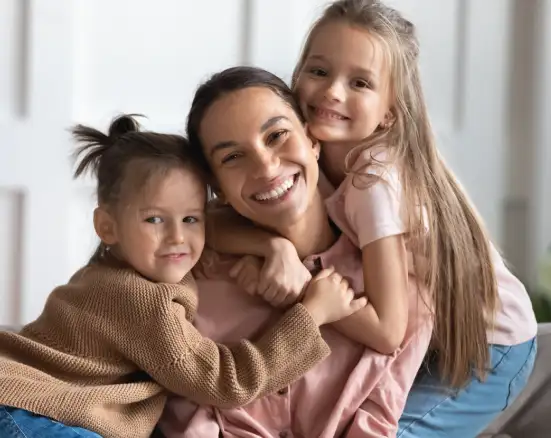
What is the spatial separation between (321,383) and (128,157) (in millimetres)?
426

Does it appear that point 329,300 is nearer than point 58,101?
Yes

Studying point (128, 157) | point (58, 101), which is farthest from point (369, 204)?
point (58, 101)

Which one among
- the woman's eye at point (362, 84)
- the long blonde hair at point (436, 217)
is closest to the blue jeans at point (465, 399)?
the long blonde hair at point (436, 217)

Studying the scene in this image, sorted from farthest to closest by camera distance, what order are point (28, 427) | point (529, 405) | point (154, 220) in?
point (529, 405) → point (154, 220) → point (28, 427)

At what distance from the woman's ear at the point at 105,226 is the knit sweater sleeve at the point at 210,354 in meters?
0.11

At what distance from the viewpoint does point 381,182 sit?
1195 mm

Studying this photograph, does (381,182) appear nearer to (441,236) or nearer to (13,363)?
(441,236)

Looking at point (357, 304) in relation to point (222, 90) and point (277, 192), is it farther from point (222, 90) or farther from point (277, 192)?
point (222, 90)

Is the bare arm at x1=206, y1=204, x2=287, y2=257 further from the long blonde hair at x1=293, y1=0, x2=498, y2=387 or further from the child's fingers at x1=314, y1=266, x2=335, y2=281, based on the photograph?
the long blonde hair at x1=293, y1=0, x2=498, y2=387

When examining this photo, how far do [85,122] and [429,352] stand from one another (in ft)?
3.11

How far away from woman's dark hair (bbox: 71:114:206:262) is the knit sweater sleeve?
0.15m

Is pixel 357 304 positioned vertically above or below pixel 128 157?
below

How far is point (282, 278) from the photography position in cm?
118

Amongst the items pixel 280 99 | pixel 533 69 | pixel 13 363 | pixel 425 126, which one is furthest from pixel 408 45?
pixel 533 69
